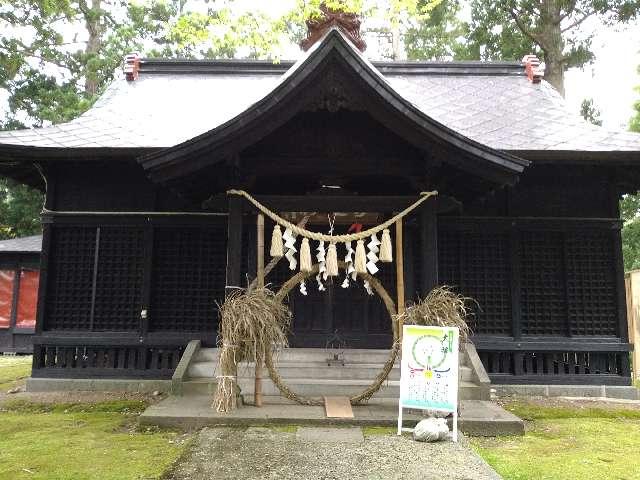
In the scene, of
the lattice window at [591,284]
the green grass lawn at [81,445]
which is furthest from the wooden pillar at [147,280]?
the lattice window at [591,284]

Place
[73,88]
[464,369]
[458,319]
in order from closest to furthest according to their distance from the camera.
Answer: [458,319] < [464,369] < [73,88]

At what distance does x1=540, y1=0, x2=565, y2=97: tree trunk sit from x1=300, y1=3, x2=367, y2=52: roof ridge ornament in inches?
387

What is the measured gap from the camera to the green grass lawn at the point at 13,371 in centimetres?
893

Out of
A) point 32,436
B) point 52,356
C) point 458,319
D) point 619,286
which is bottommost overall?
point 32,436

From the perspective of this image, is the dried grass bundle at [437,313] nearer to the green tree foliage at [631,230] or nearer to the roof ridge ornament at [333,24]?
the roof ridge ornament at [333,24]

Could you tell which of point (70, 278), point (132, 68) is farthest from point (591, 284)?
point (132, 68)

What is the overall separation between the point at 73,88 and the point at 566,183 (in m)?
19.2

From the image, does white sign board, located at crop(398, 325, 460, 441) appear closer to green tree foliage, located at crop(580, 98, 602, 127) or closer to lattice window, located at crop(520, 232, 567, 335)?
lattice window, located at crop(520, 232, 567, 335)

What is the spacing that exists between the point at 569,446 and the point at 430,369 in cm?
189

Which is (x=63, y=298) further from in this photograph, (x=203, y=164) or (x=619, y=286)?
(x=619, y=286)

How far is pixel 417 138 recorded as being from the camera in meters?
5.90

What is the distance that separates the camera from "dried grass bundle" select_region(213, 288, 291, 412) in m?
5.51

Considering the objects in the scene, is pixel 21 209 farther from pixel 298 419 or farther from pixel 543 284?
pixel 543 284

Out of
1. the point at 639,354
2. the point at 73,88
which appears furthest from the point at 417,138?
the point at 73,88
